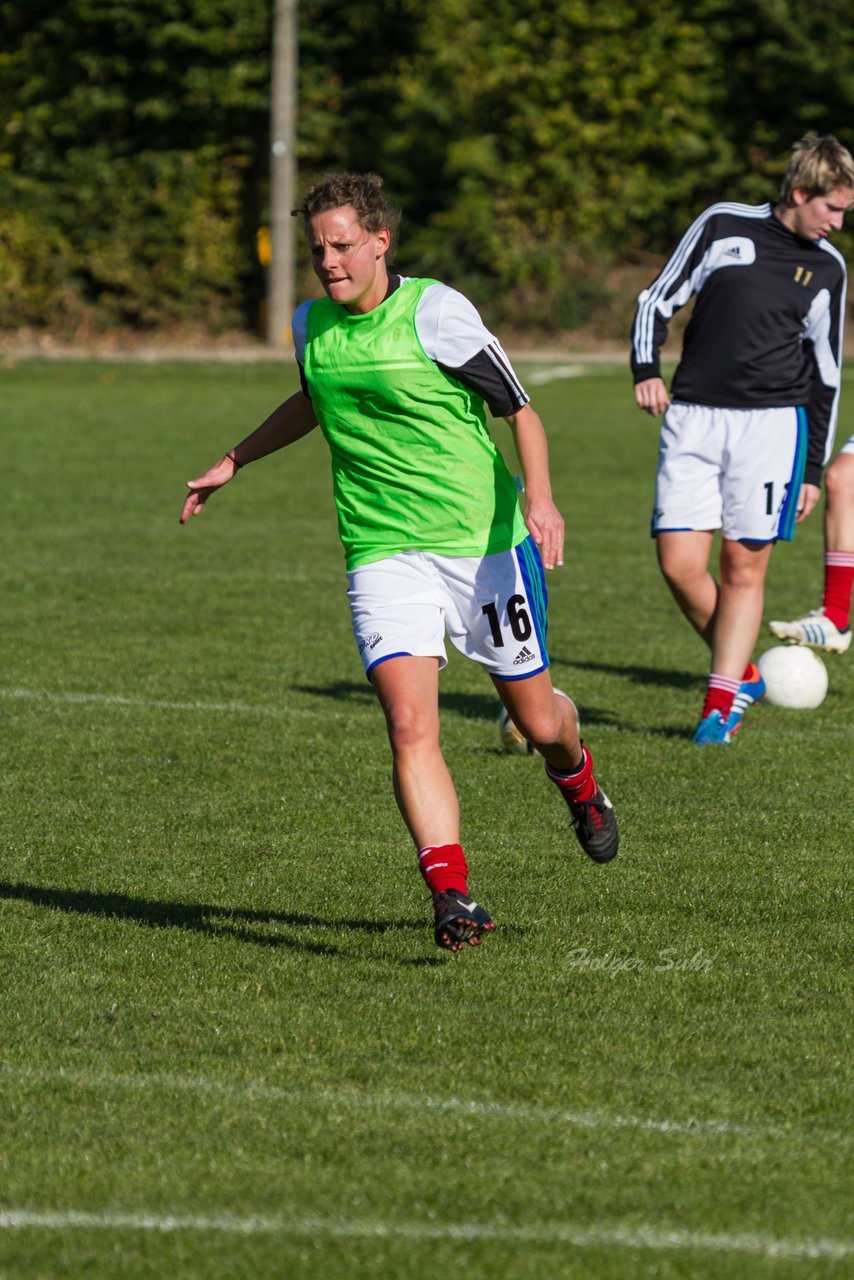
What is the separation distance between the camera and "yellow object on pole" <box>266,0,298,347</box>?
107ft

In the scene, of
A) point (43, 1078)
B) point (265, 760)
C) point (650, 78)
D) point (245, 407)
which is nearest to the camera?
point (43, 1078)

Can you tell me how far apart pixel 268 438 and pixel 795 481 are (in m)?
3.22

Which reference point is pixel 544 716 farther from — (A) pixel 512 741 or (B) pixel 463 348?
(A) pixel 512 741

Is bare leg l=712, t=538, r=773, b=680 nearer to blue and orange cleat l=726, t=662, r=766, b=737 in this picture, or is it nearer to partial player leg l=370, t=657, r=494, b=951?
blue and orange cleat l=726, t=662, r=766, b=737

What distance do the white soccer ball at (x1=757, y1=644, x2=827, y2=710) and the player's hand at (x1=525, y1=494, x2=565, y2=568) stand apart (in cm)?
390

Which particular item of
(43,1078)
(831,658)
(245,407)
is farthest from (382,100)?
(43,1078)

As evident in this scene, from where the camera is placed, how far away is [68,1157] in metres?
3.70

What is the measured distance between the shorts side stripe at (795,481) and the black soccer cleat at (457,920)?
3628mm

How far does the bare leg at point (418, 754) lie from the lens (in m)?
4.99

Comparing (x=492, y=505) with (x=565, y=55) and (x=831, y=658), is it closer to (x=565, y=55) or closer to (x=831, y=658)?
(x=831, y=658)

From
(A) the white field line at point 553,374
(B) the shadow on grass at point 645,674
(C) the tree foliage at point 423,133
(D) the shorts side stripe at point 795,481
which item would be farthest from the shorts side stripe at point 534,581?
(C) the tree foliage at point 423,133

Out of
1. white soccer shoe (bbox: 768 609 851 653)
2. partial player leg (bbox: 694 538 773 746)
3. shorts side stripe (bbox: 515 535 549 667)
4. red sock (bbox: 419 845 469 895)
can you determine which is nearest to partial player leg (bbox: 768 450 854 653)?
white soccer shoe (bbox: 768 609 851 653)

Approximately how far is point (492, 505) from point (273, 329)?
29.2 m

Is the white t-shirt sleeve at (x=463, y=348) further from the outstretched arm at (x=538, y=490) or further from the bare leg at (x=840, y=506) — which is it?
the bare leg at (x=840, y=506)
